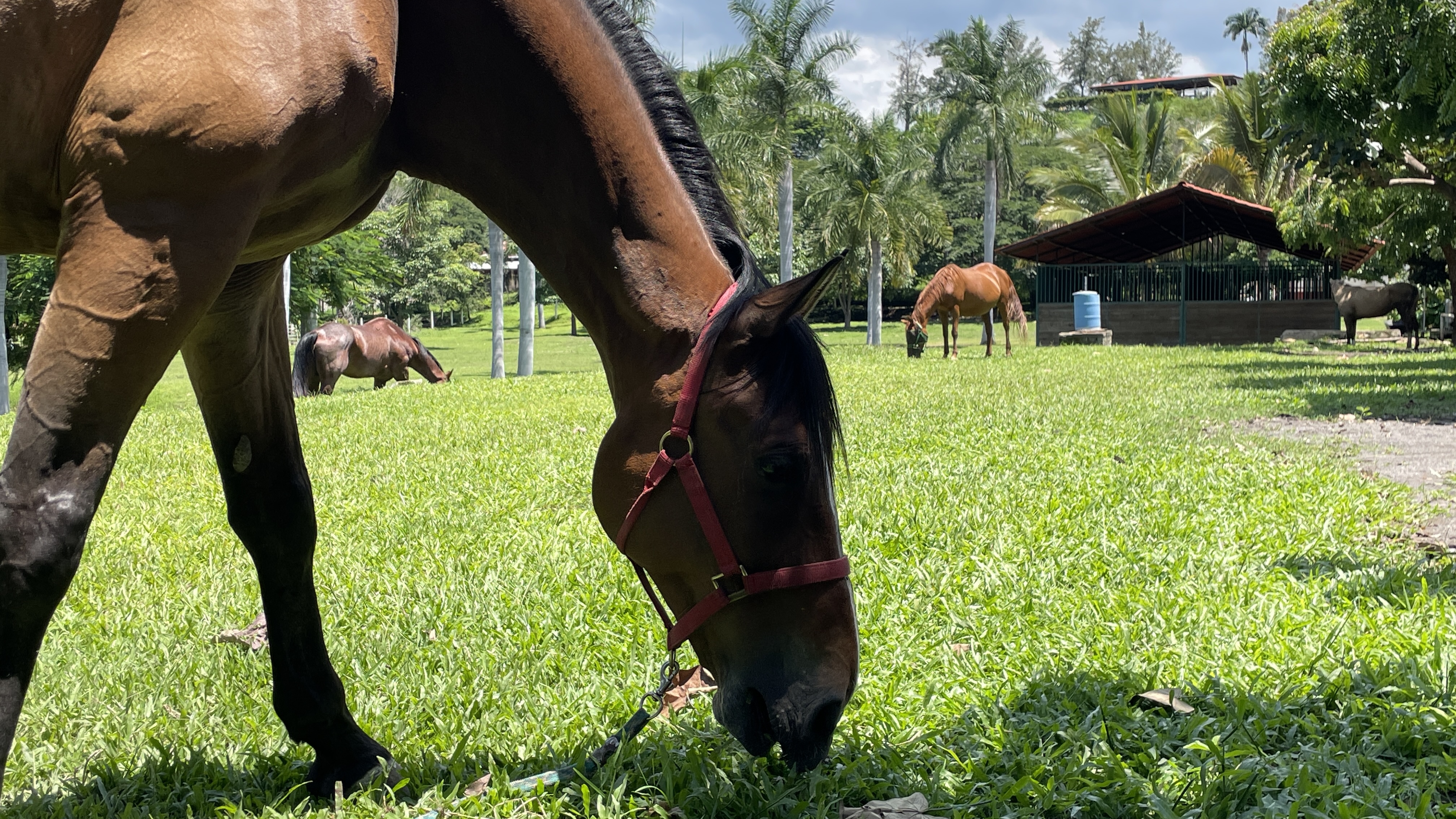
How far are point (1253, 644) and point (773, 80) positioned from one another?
26.2m

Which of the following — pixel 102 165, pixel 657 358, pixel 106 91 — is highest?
pixel 106 91

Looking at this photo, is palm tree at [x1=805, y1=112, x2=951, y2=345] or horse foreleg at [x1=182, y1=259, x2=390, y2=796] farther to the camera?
palm tree at [x1=805, y1=112, x2=951, y2=345]

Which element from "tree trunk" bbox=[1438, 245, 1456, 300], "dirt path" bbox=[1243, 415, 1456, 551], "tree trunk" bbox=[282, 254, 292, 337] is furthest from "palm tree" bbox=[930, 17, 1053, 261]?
"dirt path" bbox=[1243, 415, 1456, 551]

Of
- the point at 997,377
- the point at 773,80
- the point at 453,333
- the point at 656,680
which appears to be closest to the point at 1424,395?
the point at 997,377

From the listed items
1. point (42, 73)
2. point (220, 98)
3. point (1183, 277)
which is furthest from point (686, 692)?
point (1183, 277)

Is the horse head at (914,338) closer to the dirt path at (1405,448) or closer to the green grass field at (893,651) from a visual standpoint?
the dirt path at (1405,448)

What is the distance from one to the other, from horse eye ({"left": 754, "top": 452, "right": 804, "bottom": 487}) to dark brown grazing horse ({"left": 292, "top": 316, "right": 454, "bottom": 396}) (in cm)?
1524

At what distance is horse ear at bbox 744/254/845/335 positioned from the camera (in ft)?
5.60

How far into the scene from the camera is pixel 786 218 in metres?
27.8

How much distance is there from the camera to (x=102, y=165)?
5.11 feet

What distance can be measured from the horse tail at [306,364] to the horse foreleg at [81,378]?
51.3ft

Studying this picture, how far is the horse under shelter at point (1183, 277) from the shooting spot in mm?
24594

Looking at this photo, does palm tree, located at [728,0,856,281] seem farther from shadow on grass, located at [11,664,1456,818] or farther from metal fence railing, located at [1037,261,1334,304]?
shadow on grass, located at [11,664,1456,818]

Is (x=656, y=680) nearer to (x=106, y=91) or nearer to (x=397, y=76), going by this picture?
(x=397, y=76)
